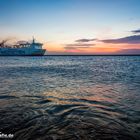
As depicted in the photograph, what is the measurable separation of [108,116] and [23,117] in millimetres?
3276

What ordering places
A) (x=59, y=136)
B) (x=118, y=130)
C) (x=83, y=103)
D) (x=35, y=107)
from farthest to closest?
(x=83, y=103) < (x=35, y=107) < (x=118, y=130) < (x=59, y=136)

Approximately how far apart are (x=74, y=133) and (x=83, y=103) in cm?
382

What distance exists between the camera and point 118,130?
552 centimetres

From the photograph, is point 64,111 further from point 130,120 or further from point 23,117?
point 130,120

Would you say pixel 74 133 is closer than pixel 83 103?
Yes

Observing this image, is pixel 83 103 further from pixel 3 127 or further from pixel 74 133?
pixel 3 127

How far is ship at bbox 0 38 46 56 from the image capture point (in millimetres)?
148625

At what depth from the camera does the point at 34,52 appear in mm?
149875

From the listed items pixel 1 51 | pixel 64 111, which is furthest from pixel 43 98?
pixel 1 51

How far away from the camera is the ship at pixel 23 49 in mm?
148625

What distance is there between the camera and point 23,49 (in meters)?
150

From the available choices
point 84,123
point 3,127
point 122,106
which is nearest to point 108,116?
point 84,123

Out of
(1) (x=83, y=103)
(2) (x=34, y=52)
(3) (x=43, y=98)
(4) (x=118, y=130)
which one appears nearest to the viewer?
(4) (x=118, y=130)

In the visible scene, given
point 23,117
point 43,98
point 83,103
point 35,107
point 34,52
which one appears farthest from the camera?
point 34,52
